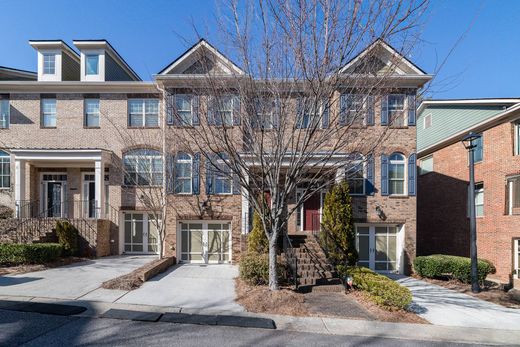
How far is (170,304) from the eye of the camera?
7.44m

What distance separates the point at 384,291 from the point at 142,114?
1299 centimetres

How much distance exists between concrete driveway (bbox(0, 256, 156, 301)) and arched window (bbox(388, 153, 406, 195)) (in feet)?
38.2

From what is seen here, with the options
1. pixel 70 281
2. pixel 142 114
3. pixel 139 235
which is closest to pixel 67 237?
pixel 139 235

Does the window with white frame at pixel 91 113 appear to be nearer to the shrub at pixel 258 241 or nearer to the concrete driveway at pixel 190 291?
the concrete driveway at pixel 190 291

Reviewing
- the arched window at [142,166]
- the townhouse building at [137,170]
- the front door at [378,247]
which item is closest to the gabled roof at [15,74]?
the townhouse building at [137,170]

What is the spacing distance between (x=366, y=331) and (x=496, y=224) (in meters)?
11.2

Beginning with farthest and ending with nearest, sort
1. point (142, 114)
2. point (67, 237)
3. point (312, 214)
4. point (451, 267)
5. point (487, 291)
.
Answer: point (142, 114), point (312, 214), point (67, 237), point (451, 267), point (487, 291)

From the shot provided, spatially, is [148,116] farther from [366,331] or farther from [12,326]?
[366,331]

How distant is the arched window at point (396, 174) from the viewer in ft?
44.3

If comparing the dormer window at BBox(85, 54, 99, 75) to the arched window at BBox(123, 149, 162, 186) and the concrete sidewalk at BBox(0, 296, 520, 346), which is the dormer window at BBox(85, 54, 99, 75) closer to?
the arched window at BBox(123, 149, 162, 186)

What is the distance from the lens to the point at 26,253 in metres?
11.1

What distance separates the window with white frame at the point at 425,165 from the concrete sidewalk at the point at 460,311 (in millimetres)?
10080

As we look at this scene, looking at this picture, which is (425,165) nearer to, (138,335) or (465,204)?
(465,204)

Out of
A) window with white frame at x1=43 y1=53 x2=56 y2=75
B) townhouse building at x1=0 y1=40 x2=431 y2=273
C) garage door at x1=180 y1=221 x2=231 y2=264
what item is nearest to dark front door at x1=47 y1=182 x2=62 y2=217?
townhouse building at x1=0 y1=40 x2=431 y2=273
